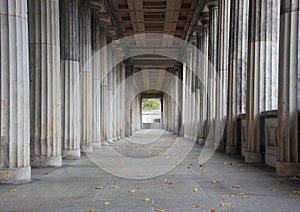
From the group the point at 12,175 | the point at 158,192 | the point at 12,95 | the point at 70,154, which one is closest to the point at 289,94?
the point at 158,192

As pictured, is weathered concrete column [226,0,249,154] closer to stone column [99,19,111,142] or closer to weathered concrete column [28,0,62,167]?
weathered concrete column [28,0,62,167]

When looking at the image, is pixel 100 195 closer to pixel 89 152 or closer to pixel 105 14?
pixel 89 152

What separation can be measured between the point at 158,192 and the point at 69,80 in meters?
7.29

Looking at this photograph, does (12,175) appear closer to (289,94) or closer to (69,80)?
(69,80)

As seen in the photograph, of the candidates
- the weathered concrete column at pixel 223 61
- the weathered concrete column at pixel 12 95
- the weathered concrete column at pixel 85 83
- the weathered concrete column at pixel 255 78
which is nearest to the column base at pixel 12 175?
the weathered concrete column at pixel 12 95

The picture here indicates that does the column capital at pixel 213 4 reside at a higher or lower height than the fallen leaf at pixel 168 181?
higher

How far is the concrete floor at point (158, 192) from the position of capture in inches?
219

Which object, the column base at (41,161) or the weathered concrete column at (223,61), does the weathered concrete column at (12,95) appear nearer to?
the column base at (41,161)

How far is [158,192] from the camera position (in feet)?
21.9

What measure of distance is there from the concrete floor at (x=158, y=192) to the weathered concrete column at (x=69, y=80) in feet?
10.9

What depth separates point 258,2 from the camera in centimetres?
1091

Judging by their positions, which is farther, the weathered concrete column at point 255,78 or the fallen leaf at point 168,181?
the weathered concrete column at point 255,78

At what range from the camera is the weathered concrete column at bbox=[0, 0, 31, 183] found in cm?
754

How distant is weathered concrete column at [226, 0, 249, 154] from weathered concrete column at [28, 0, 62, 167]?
657 cm
